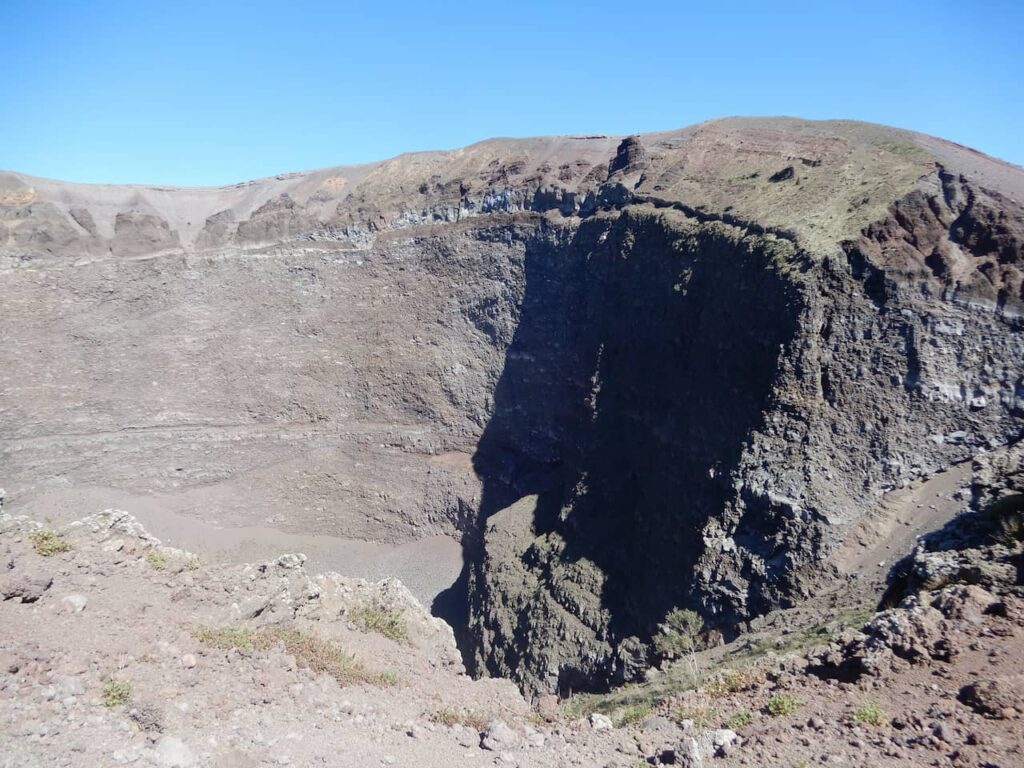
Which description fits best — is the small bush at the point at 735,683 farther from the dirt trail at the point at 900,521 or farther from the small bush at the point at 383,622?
the dirt trail at the point at 900,521

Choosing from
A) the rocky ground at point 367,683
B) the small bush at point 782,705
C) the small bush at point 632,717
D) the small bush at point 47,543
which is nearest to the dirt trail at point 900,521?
the rocky ground at point 367,683

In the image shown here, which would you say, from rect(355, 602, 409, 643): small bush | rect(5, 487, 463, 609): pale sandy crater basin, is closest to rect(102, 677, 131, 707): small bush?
rect(355, 602, 409, 643): small bush

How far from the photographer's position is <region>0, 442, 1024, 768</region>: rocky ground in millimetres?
5461

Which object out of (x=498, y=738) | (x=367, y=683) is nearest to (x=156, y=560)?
(x=367, y=683)

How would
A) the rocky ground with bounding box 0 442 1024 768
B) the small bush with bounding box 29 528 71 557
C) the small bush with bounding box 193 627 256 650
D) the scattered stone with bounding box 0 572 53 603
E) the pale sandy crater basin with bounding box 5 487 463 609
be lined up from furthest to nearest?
the pale sandy crater basin with bounding box 5 487 463 609 < the small bush with bounding box 29 528 71 557 < the small bush with bounding box 193 627 256 650 < the scattered stone with bounding box 0 572 53 603 < the rocky ground with bounding box 0 442 1024 768

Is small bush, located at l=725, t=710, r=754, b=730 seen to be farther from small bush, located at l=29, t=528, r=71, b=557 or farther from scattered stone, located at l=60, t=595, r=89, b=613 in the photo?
small bush, located at l=29, t=528, r=71, b=557

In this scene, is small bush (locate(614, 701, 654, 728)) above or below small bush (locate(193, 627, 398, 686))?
below

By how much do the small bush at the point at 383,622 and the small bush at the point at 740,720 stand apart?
5.83 meters

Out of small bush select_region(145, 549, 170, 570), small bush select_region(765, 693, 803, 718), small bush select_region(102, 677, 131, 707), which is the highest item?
small bush select_region(765, 693, 803, 718)

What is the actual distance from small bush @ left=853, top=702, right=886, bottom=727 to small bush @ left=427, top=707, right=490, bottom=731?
4334mm

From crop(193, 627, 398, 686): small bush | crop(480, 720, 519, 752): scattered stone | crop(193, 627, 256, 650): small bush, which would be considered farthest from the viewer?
crop(193, 627, 398, 686): small bush

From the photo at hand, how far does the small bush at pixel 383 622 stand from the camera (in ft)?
33.6

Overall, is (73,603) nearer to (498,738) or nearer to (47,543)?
(47,543)

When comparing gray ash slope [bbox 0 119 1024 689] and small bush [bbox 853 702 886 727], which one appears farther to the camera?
gray ash slope [bbox 0 119 1024 689]
